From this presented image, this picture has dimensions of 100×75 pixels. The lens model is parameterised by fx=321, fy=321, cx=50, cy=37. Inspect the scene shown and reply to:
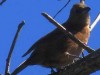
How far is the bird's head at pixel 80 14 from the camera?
6293 millimetres

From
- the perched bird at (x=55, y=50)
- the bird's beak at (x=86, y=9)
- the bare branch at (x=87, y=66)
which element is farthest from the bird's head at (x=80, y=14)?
the bare branch at (x=87, y=66)

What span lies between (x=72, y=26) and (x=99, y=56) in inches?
123

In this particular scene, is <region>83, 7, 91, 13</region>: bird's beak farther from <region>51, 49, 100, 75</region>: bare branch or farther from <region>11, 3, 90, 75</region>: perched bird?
<region>51, 49, 100, 75</region>: bare branch

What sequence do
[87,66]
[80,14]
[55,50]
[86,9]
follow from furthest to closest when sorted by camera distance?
[80,14], [86,9], [55,50], [87,66]

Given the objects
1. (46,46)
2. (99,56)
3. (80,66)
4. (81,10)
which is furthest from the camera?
(81,10)

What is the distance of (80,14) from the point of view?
661cm

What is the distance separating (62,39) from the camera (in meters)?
5.37

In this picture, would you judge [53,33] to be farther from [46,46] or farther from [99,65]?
[99,65]

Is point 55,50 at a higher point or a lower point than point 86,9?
lower

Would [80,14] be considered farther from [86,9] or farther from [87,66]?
[87,66]

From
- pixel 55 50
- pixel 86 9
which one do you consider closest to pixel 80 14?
pixel 86 9

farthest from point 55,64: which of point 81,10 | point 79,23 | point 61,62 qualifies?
point 81,10

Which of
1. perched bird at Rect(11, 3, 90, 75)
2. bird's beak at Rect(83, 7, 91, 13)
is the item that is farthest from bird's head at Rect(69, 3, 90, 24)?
perched bird at Rect(11, 3, 90, 75)

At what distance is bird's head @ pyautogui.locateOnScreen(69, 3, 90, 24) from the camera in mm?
6293
